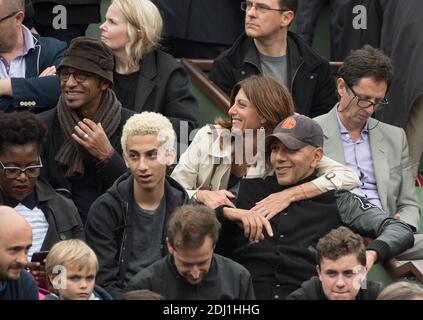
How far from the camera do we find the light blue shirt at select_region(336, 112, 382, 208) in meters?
10.2

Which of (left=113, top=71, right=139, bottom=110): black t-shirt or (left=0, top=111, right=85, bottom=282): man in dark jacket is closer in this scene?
(left=0, top=111, right=85, bottom=282): man in dark jacket

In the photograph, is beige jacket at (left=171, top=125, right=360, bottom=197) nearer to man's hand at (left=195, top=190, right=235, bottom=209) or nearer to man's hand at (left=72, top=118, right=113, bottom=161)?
man's hand at (left=195, top=190, right=235, bottom=209)

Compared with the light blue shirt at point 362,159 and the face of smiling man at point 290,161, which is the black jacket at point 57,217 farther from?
the light blue shirt at point 362,159

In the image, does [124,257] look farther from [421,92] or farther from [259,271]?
[421,92]

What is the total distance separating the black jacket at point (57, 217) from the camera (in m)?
9.23

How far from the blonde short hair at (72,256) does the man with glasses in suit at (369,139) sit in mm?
2206

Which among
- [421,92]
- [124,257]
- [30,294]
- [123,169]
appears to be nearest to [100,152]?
[123,169]

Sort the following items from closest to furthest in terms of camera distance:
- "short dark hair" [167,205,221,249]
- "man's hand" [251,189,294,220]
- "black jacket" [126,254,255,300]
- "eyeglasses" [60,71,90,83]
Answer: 1. "short dark hair" [167,205,221,249]
2. "black jacket" [126,254,255,300]
3. "man's hand" [251,189,294,220]
4. "eyeglasses" [60,71,90,83]

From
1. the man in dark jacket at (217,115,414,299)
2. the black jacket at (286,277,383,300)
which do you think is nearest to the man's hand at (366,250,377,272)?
the man in dark jacket at (217,115,414,299)

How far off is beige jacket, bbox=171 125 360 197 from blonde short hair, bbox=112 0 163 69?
856 mm

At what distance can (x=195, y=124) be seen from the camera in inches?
411

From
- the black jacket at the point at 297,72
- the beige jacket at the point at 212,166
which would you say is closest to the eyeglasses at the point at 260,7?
the black jacket at the point at 297,72
